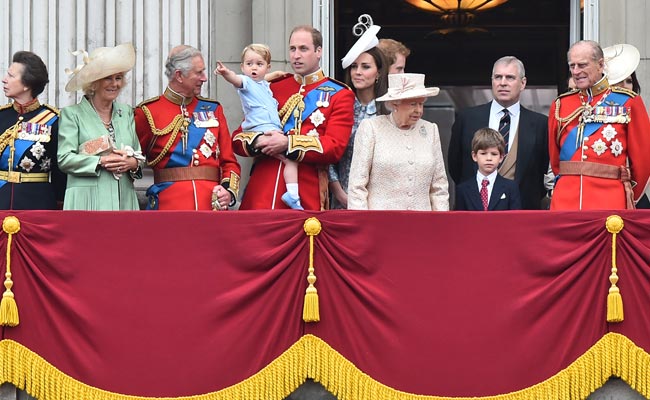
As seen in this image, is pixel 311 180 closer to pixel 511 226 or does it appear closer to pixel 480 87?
pixel 511 226

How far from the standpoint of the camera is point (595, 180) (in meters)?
11.9

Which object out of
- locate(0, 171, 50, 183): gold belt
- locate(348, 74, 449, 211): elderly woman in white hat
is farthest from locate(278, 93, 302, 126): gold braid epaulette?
locate(0, 171, 50, 183): gold belt

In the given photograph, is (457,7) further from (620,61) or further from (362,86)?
(362,86)

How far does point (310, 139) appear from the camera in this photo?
468 inches

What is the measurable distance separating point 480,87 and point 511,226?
944 centimetres

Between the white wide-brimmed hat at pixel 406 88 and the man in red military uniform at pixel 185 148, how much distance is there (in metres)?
1.19

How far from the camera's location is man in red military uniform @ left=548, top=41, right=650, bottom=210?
11.9 meters

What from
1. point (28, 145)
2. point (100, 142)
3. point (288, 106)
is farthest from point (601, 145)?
point (28, 145)

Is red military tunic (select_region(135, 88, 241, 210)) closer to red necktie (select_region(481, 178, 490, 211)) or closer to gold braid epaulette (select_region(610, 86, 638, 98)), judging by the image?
red necktie (select_region(481, 178, 490, 211))

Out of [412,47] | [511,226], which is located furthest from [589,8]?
[412,47]

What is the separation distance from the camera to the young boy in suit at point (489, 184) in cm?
1195

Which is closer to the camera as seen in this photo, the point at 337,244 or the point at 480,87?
the point at 337,244

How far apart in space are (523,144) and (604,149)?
0.72 m

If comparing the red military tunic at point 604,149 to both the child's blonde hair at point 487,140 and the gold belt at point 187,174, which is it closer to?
the child's blonde hair at point 487,140
